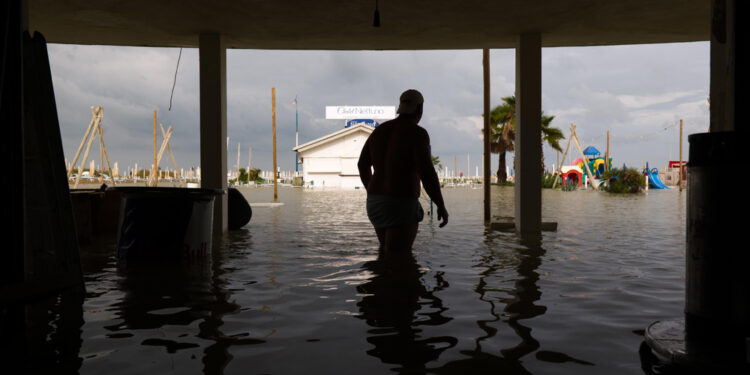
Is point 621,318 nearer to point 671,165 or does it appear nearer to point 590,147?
point 590,147

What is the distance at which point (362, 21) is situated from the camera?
805 cm

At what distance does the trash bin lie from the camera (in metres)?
5.29

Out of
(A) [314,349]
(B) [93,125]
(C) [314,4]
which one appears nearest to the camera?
(A) [314,349]

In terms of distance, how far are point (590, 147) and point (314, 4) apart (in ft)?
135

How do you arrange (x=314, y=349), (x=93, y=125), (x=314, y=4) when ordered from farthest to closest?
(x=93, y=125) < (x=314, y=4) < (x=314, y=349)

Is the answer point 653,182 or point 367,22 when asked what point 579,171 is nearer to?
point 653,182

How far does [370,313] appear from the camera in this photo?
11.1ft

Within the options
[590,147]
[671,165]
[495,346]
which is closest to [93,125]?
[495,346]

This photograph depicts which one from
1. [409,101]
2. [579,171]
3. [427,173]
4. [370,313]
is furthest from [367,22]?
[579,171]

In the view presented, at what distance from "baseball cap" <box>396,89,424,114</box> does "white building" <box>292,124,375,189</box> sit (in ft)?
117

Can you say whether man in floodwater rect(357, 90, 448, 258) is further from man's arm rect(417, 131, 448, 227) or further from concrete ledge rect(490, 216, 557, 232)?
concrete ledge rect(490, 216, 557, 232)

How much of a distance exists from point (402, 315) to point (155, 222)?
321cm
